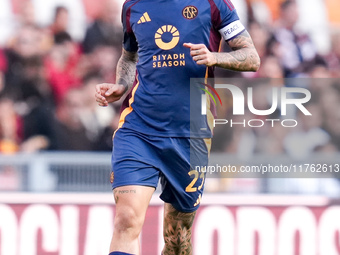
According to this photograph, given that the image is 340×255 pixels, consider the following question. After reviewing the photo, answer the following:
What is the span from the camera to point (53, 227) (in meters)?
6.72

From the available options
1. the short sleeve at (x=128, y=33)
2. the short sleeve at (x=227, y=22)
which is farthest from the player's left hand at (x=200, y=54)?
the short sleeve at (x=128, y=33)

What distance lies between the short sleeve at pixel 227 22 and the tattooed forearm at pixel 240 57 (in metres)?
0.04

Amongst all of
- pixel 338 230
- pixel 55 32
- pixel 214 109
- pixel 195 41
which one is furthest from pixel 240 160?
pixel 55 32

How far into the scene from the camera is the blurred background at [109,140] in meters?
6.65

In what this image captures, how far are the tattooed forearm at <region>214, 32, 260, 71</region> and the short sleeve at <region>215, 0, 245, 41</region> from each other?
42mm

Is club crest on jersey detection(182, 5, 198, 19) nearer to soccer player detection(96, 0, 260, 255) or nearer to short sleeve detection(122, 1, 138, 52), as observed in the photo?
soccer player detection(96, 0, 260, 255)

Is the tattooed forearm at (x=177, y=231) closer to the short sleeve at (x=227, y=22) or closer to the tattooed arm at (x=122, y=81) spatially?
the tattooed arm at (x=122, y=81)

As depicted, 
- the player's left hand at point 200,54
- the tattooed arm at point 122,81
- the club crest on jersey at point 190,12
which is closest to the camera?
the player's left hand at point 200,54

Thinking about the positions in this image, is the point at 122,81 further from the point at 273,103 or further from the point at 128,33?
the point at 273,103

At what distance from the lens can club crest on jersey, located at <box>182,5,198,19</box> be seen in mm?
4617

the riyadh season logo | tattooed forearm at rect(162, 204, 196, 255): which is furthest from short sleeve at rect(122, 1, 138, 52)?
the riyadh season logo

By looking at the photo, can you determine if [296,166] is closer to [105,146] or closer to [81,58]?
[105,146]

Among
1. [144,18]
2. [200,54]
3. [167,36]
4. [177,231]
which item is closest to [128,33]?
[144,18]

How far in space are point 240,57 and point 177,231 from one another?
1.43 metres
